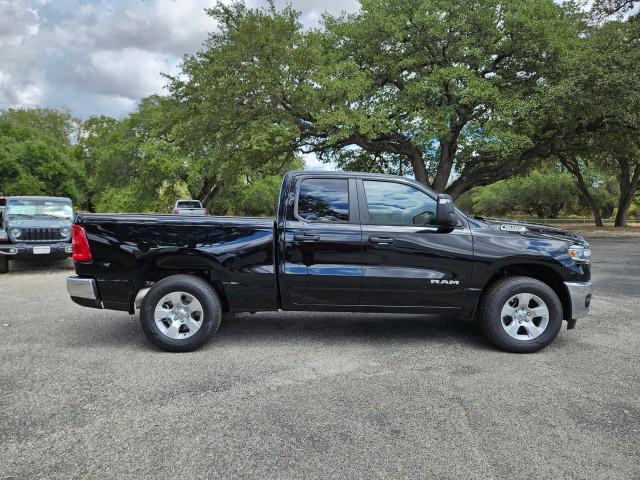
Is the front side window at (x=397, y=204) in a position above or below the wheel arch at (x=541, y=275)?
above

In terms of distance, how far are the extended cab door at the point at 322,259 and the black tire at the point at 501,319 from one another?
140 centimetres

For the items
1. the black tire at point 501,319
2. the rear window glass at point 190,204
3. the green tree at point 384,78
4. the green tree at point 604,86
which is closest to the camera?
the black tire at point 501,319

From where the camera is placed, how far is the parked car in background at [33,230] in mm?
9906

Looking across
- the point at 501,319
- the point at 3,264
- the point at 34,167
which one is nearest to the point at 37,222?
the point at 3,264

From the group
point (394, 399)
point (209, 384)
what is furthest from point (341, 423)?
point (209, 384)

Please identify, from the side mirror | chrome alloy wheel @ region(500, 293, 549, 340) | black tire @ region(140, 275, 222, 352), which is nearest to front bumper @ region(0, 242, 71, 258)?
black tire @ region(140, 275, 222, 352)

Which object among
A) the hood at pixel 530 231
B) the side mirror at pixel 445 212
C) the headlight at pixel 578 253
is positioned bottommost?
the headlight at pixel 578 253

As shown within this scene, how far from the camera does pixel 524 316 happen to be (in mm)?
4594

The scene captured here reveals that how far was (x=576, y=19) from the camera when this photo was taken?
18859 millimetres

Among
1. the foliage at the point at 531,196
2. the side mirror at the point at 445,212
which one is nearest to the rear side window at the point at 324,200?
the side mirror at the point at 445,212

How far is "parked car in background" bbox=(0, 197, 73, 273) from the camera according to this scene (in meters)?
9.91

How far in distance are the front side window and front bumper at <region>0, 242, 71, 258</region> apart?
8.52 meters

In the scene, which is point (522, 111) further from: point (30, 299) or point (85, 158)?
point (85, 158)

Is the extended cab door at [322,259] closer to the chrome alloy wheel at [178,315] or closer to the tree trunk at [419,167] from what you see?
the chrome alloy wheel at [178,315]
